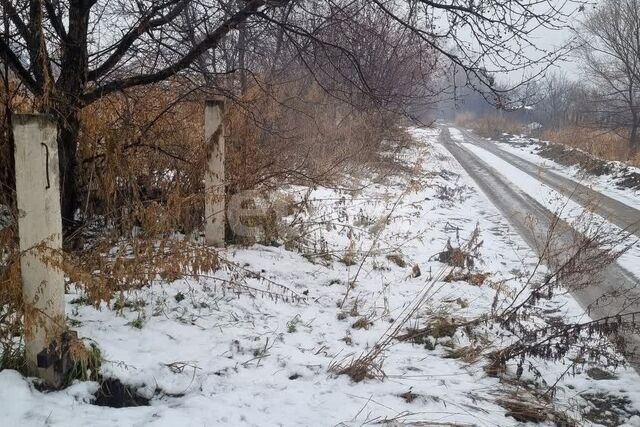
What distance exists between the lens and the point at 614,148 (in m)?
21.1

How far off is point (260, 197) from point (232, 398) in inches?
128

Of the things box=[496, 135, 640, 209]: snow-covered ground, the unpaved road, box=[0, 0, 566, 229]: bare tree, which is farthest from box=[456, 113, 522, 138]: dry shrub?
box=[0, 0, 566, 229]: bare tree

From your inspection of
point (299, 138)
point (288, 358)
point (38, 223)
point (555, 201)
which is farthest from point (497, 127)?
point (38, 223)

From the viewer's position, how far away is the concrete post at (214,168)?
16.1ft

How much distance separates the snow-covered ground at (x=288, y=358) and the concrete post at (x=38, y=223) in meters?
0.39

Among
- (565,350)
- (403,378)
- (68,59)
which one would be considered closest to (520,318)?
(565,350)

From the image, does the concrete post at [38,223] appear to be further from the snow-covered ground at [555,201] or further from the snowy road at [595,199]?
the snowy road at [595,199]

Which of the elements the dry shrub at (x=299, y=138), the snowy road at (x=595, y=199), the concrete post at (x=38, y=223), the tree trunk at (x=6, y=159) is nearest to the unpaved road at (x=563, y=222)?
the snowy road at (x=595, y=199)

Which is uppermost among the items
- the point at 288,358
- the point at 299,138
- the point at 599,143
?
the point at 599,143

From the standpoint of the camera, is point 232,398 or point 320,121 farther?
point 320,121

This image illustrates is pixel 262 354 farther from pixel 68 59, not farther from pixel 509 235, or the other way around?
pixel 509 235

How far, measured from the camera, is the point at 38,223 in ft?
8.45

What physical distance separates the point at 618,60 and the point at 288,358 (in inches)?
932

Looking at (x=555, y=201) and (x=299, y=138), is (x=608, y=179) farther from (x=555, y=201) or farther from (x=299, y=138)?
(x=299, y=138)
